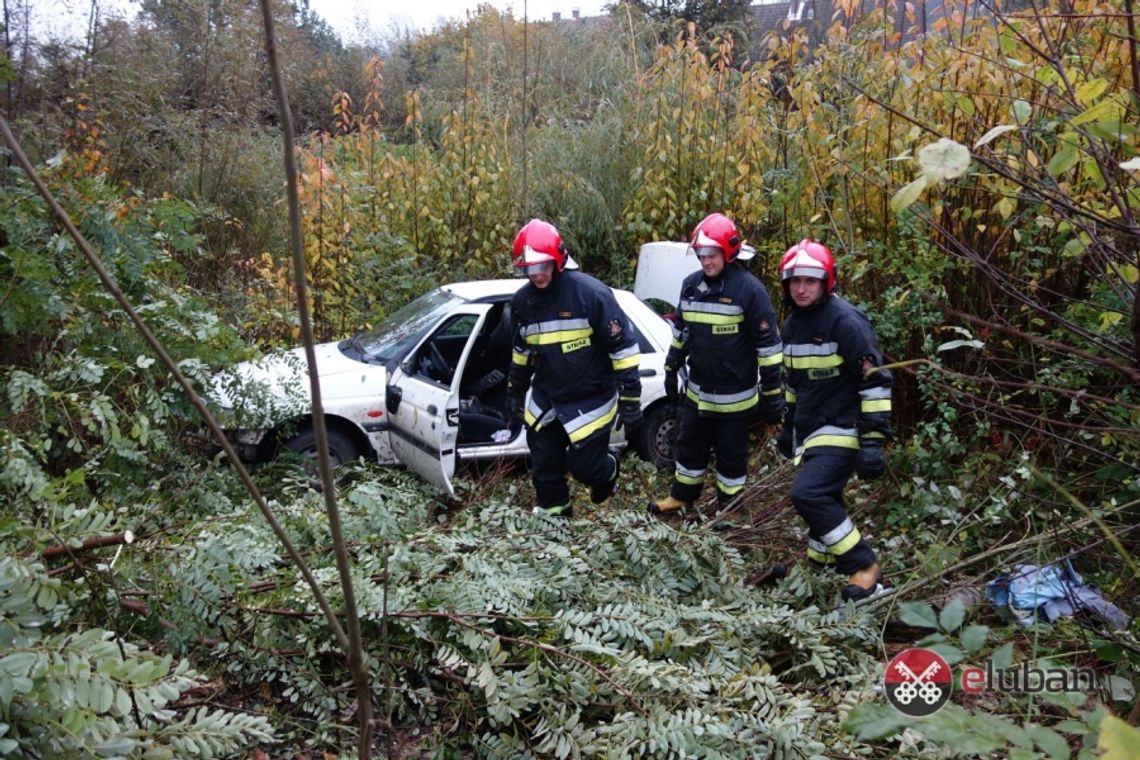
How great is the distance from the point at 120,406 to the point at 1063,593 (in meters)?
4.49

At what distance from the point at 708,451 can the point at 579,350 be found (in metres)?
1.08

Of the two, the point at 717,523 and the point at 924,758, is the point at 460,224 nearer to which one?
the point at 717,523

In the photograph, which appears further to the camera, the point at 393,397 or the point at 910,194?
the point at 393,397

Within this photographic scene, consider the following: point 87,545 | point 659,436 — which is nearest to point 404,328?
point 659,436

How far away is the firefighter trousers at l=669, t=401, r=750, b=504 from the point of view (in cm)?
529

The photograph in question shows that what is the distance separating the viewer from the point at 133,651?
202 centimetres

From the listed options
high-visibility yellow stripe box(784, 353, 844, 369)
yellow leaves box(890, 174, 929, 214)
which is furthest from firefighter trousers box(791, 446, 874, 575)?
yellow leaves box(890, 174, 929, 214)

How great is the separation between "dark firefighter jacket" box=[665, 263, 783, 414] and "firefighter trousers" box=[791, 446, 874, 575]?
857 millimetres

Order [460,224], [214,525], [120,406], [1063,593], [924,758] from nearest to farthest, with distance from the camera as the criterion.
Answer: [924,758]
[214,525]
[1063,593]
[120,406]
[460,224]

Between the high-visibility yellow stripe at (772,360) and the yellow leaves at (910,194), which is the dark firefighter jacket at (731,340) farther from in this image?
the yellow leaves at (910,194)

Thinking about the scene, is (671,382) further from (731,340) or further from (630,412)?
(731,340)

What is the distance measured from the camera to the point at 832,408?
14.6ft

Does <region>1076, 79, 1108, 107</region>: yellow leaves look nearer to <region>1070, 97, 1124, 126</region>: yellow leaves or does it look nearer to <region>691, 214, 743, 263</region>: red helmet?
<region>1070, 97, 1124, 126</region>: yellow leaves

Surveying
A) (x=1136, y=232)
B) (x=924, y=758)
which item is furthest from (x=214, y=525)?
(x=1136, y=232)
